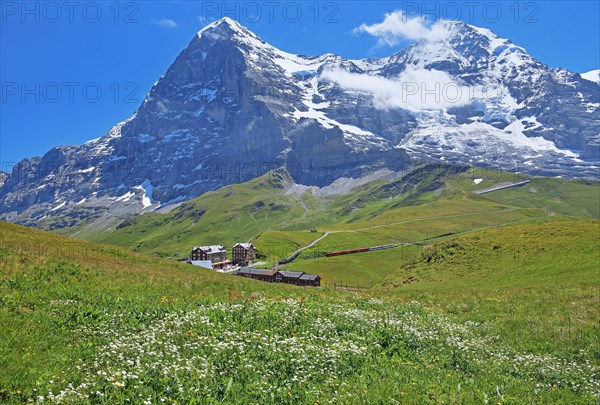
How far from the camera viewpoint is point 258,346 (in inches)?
563

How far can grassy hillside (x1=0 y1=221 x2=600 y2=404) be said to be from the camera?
11.0 meters

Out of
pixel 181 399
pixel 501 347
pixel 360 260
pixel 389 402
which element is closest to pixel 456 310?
pixel 501 347

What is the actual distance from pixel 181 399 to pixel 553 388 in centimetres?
1143

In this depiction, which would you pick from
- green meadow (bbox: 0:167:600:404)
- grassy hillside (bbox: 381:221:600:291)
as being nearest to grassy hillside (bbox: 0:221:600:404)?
green meadow (bbox: 0:167:600:404)

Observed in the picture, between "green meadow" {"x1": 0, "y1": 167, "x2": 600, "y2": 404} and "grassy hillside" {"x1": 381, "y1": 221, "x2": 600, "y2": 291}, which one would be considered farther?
"grassy hillside" {"x1": 381, "y1": 221, "x2": 600, "y2": 291}

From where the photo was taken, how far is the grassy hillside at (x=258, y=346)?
432 inches

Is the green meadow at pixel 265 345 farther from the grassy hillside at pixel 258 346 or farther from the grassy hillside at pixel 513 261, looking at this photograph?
the grassy hillside at pixel 513 261

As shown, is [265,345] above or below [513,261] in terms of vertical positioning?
below

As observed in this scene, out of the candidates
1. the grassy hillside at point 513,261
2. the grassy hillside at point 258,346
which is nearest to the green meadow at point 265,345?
the grassy hillside at point 258,346

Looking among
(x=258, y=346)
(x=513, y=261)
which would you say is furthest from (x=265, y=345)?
(x=513, y=261)

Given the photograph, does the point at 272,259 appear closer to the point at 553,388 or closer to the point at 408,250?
the point at 408,250

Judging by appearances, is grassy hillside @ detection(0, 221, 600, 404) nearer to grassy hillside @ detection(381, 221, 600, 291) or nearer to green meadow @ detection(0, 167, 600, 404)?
green meadow @ detection(0, 167, 600, 404)

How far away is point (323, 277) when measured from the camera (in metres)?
126

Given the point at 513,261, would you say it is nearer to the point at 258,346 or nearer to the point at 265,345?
the point at 265,345
